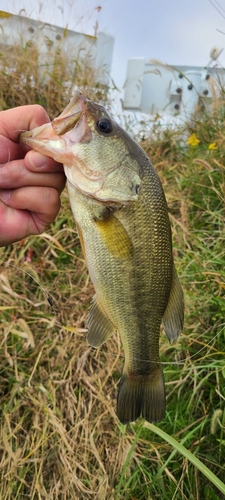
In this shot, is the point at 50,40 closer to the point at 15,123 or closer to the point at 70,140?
the point at 15,123

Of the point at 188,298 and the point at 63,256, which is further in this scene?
the point at 63,256

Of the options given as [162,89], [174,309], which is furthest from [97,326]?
[162,89]

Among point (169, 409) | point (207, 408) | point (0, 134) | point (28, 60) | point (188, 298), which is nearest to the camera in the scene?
point (0, 134)

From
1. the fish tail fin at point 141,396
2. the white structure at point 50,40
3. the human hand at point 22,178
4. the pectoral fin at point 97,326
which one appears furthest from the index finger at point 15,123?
the white structure at point 50,40

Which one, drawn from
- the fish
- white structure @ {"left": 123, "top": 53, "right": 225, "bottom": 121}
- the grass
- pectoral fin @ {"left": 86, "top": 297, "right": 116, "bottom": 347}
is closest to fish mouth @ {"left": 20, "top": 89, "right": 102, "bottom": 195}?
the fish

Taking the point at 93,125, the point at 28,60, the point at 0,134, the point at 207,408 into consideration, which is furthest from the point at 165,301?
the point at 28,60

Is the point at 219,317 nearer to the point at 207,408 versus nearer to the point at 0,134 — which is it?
the point at 207,408

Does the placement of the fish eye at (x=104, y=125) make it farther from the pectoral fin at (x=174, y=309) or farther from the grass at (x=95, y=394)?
the grass at (x=95, y=394)
